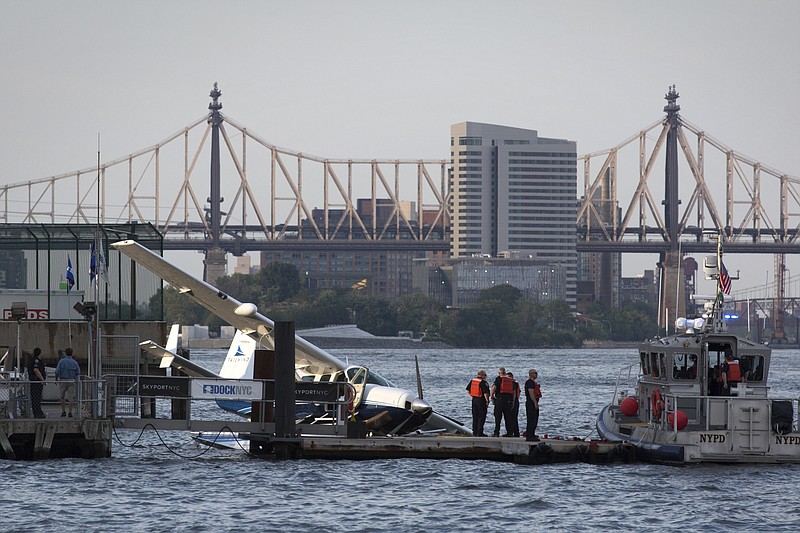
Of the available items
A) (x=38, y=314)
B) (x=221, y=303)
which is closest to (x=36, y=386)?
(x=221, y=303)

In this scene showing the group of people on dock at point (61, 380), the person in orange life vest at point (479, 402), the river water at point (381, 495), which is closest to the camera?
the river water at point (381, 495)

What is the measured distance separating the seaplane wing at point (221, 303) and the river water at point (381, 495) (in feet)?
10.0

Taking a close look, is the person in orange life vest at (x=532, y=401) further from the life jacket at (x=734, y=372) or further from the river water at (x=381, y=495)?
the life jacket at (x=734, y=372)

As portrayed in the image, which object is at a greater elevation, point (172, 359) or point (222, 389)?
point (172, 359)

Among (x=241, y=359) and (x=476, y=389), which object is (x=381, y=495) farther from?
(x=241, y=359)

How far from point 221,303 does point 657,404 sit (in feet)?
34.4

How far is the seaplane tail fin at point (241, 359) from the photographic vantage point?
35.5m

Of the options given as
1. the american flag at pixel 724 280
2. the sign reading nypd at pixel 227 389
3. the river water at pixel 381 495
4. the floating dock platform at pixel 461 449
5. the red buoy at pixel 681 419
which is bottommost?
the river water at pixel 381 495

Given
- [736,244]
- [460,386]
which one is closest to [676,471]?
[460,386]

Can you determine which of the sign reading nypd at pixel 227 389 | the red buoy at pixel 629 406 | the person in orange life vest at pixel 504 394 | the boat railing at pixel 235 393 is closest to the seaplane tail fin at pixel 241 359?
the boat railing at pixel 235 393

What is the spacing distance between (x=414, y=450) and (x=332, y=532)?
16.9 ft

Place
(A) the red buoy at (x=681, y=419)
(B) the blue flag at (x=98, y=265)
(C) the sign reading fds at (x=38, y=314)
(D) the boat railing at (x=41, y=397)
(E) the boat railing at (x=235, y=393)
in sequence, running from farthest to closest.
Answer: (C) the sign reading fds at (x=38, y=314)
(B) the blue flag at (x=98, y=265)
(E) the boat railing at (x=235, y=393)
(D) the boat railing at (x=41, y=397)
(A) the red buoy at (x=681, y=419)

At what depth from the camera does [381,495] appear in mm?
25734

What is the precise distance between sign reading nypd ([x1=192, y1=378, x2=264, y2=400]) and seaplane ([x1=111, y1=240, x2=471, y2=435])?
2.35 metres
